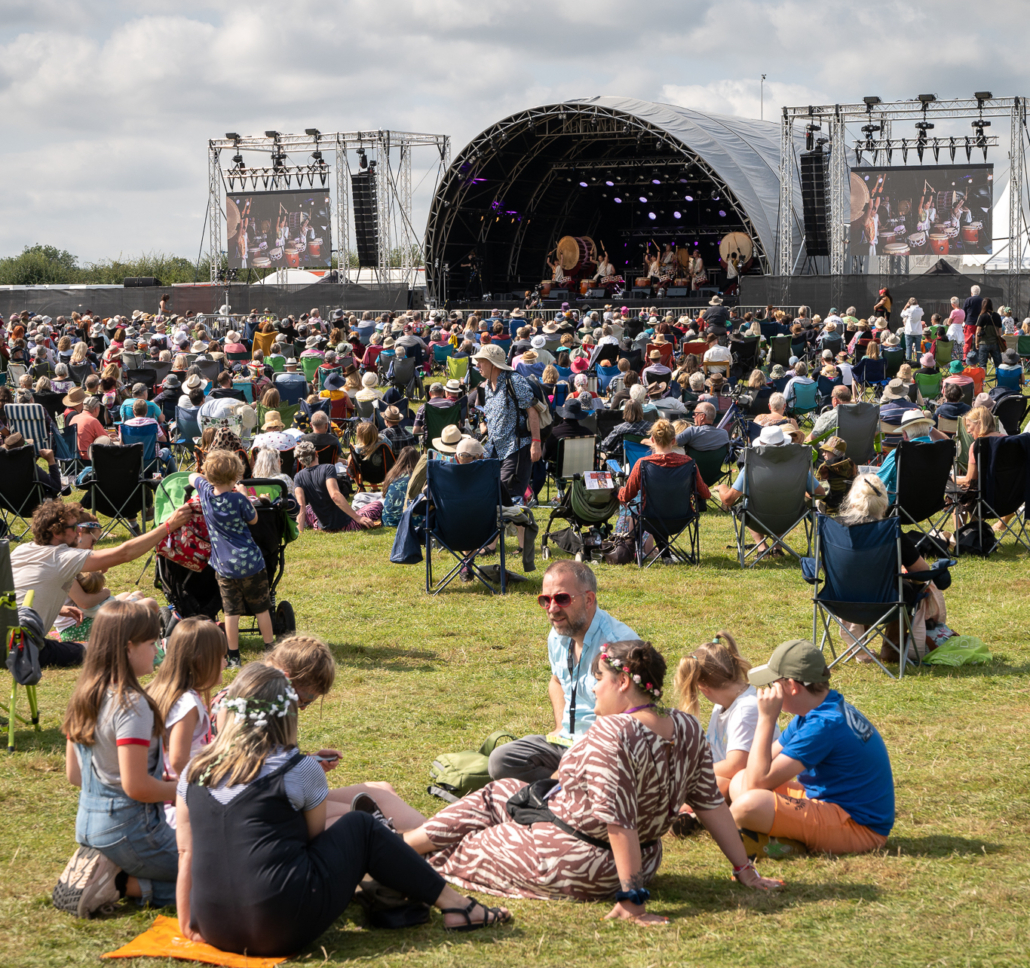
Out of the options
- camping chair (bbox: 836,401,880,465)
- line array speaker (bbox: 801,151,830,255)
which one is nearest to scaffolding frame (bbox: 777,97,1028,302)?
line array speaker (bbox: 801,151,830,255)

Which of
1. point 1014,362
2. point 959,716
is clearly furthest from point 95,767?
point 1014,362

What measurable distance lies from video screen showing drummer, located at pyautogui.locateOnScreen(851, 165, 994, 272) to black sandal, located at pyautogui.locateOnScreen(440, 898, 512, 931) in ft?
83.8

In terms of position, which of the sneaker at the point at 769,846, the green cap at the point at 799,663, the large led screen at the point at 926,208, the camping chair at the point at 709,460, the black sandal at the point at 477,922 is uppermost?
the large led screen at the point at 926,208

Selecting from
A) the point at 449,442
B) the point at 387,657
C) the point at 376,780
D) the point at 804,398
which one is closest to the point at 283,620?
the point at 387,657

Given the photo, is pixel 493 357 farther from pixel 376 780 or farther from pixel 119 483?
pixel 376 780

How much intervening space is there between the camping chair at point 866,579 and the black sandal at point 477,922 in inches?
120

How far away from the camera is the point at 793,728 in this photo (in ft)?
13.4

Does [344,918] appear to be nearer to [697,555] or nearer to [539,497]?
[697,555]

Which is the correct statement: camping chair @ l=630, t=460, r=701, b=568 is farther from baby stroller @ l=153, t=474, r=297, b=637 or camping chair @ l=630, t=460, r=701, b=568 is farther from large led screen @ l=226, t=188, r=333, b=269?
large led screen @ l=226, t=188, r=333, b=269

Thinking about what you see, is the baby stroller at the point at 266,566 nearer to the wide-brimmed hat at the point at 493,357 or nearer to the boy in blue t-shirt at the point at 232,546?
the boy in blue t-shirt at the point at 232,546

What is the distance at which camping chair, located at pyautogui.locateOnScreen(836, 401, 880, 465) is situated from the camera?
10.7 metres

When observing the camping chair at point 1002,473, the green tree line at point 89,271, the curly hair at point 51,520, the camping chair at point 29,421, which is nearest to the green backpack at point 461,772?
the curly hair at point 51,520

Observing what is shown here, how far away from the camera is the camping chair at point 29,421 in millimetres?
11492

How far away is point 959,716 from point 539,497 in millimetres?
6224
